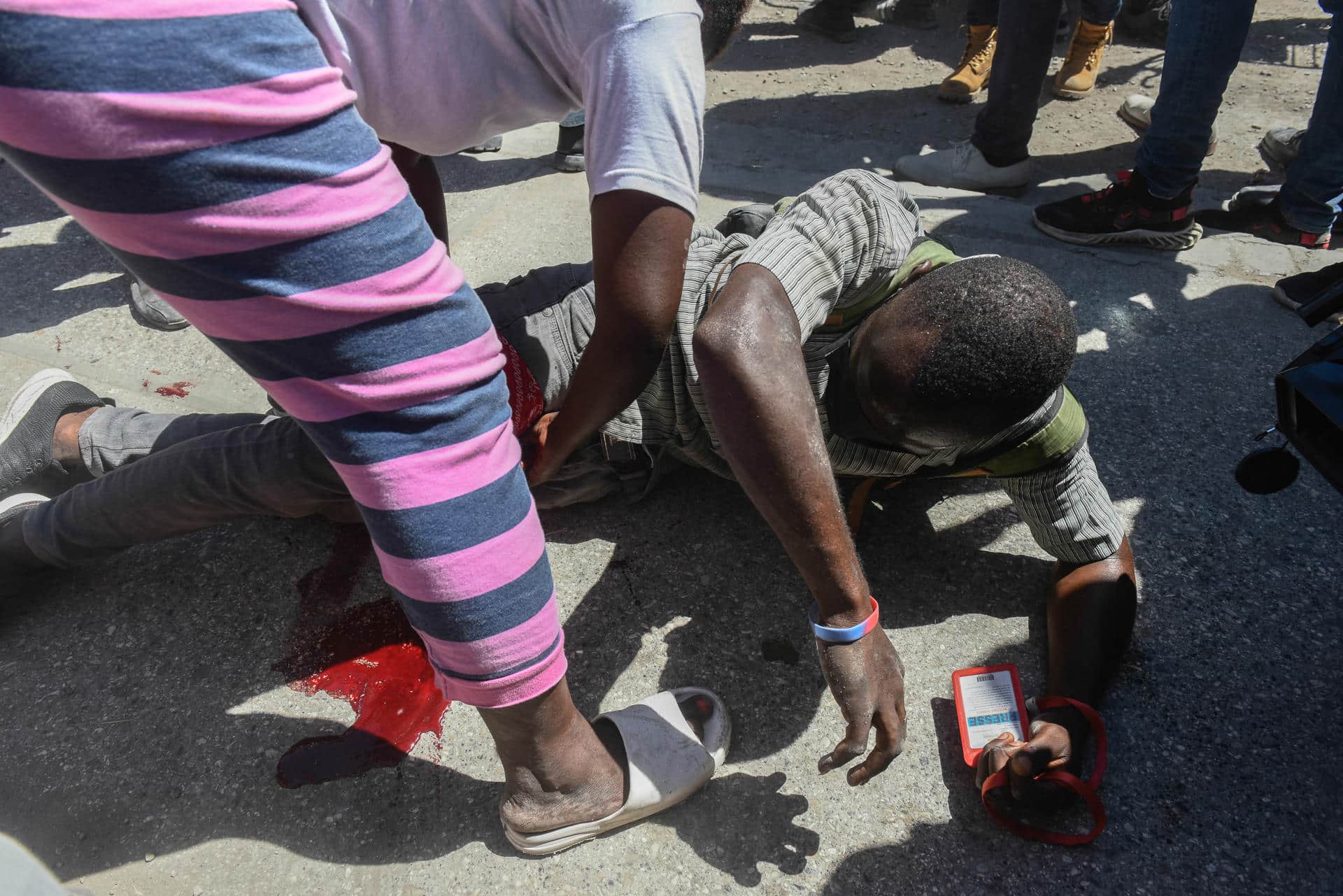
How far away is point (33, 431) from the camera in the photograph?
5.82 feet

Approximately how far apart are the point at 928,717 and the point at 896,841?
0.81 feet

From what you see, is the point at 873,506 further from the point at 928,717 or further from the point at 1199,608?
the point at 1199,608

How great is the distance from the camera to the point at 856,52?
4383 millimetres

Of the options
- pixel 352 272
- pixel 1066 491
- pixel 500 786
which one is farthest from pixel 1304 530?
pixel 352 272

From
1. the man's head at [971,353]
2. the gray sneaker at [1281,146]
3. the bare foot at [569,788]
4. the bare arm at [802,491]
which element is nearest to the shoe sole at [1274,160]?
the gray sneaker at [1281,146]

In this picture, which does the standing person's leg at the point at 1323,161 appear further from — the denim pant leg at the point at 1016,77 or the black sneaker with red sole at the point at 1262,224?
the denim pant leg at the point at 1016,77

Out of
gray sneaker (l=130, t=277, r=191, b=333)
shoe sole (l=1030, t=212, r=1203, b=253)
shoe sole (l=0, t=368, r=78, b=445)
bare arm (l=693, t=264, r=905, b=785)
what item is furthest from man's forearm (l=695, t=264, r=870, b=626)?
shoe sole (l=1030, t=212, r=1203, b=253)

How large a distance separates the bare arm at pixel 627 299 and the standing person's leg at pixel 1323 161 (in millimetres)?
2276

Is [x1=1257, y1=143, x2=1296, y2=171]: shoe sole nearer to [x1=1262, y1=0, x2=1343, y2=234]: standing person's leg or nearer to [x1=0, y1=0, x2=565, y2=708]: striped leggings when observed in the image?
[x1=1262, y1=0, x2=1343, y2=234]: standing person's leg

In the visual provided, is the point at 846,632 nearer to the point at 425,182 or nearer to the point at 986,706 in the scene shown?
the point at 986,706

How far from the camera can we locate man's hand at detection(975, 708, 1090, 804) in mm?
1339

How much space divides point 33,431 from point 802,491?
1.63m

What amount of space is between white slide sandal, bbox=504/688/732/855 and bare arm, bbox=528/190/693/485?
0.50m

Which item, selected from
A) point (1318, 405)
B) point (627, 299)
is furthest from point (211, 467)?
point (1318, 405)
